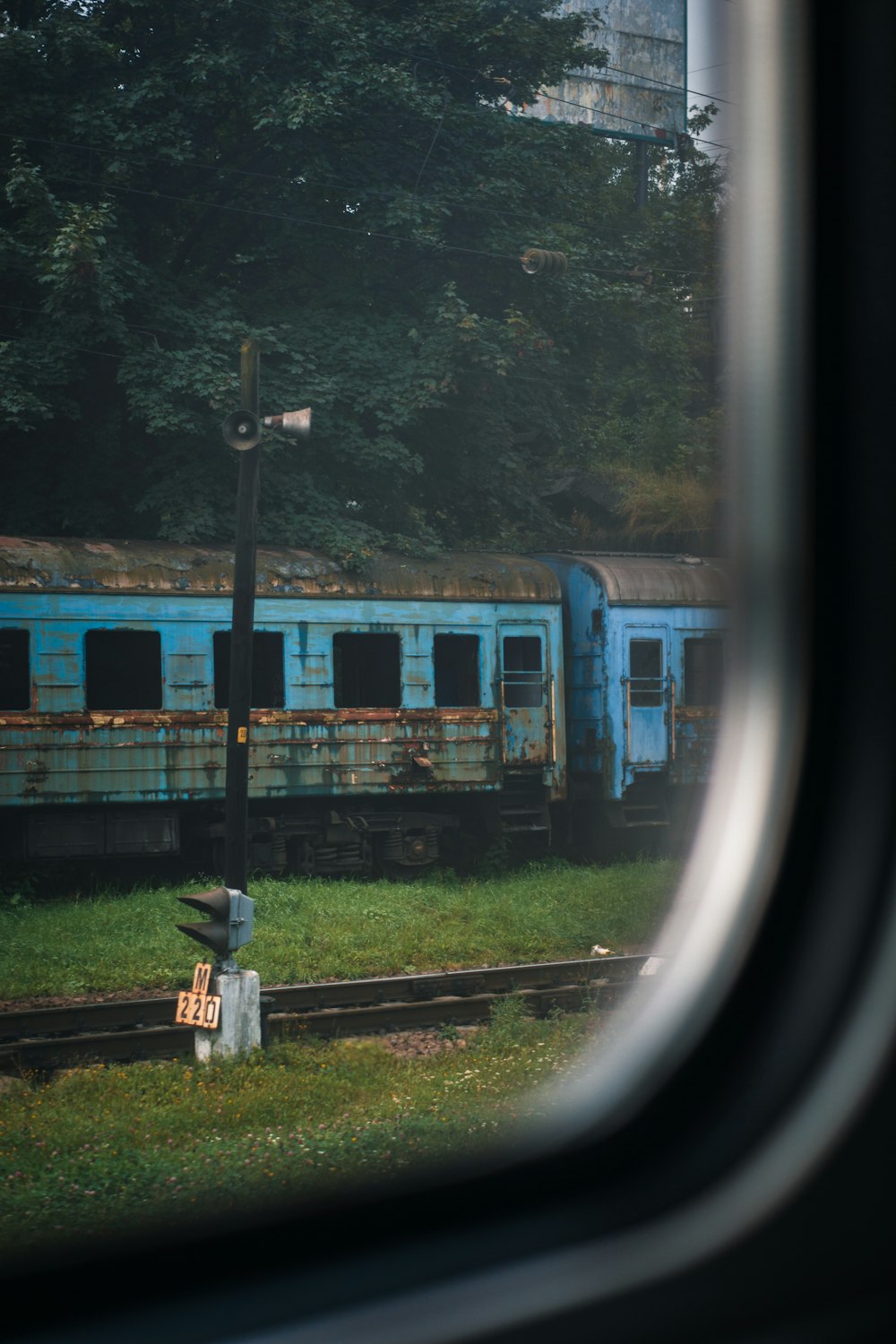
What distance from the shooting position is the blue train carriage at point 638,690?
1422cm

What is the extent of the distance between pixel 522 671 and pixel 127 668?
428 cm

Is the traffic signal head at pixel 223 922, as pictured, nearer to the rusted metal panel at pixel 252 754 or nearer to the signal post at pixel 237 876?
the signal post at pixel 237 876

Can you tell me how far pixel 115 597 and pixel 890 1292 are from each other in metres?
10.3

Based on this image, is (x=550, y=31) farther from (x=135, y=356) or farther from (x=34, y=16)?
(x=135, y=356)

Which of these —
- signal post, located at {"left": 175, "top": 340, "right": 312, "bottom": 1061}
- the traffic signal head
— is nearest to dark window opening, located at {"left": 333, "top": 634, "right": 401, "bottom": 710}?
signal post, located at {"left": 175, "top": 340, "right": 312, "bottom": 1061}

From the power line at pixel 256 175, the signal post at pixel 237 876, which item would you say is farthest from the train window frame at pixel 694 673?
the power line at pixel 256 175

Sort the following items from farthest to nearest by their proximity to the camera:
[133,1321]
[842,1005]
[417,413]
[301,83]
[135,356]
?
[417,413] → [301,83] → [135,356] → [842,1005] → [133,1321]

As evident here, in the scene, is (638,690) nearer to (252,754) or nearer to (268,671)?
(268,671)

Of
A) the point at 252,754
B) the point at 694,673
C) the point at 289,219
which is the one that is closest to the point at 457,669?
the point at 252,754

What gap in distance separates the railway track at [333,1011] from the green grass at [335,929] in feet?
2.01

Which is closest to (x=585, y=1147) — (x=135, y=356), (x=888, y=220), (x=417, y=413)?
(x=888, y=220)

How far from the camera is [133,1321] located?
8.20ft

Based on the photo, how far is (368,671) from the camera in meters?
13.2

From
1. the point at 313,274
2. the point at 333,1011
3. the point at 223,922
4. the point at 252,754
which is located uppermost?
the point at 313,274
